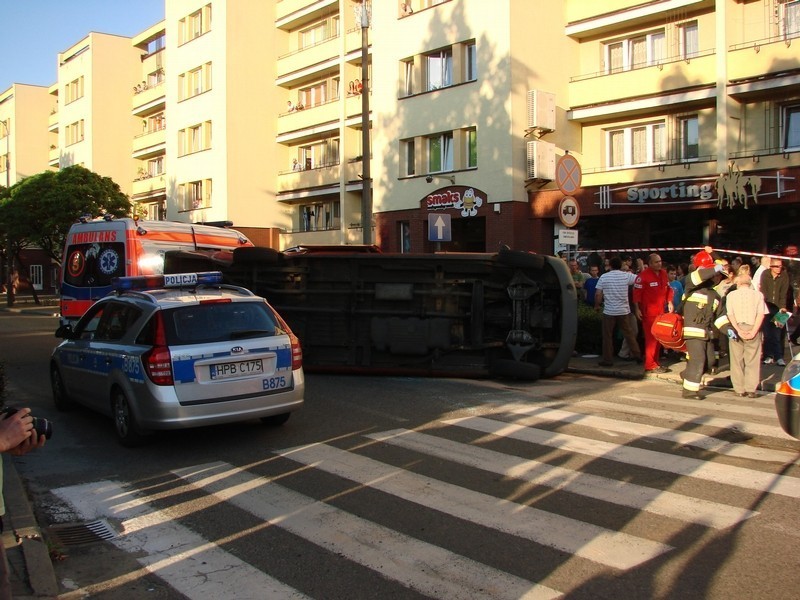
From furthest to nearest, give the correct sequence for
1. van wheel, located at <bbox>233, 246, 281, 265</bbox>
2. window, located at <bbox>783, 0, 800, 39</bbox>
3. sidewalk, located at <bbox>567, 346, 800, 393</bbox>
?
1. window, located at <bbox>783, 0, 800, 39</bbox>
2. van wheel, located at <bbox>233, 246, 281, 265</bbox>
3. sidewalk, located at <bbox>567, 346, 800, 393</bbox>

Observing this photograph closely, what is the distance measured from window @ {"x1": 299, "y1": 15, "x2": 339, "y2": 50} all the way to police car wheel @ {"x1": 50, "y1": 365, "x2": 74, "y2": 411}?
26796 mm

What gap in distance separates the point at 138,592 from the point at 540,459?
3.70 meters

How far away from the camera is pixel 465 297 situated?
1111 cm

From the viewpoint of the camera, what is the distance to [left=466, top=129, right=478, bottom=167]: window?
24781 mm

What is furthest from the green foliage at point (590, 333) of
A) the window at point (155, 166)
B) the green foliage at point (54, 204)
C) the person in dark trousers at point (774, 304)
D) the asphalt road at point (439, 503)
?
the window at point (155, 166)

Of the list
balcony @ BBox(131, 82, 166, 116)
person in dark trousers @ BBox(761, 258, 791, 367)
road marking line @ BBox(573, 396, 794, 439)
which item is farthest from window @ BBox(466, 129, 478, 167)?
balcony @ BBox(131, 82, 166, 116)

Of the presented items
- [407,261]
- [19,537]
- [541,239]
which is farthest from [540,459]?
[541,239]

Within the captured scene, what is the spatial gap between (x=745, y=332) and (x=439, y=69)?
60.9 ft

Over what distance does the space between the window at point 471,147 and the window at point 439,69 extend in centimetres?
189

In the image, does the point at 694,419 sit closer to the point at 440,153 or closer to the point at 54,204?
the point at 440,153

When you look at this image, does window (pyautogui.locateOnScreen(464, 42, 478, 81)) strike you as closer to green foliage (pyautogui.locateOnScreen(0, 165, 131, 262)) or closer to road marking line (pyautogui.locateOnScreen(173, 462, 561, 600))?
green foliage (pyautogui.locateOnScreen(0, 165, 131, 262))

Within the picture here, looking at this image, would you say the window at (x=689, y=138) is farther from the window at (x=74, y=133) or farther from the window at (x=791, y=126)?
the window at (x=74, y=133)

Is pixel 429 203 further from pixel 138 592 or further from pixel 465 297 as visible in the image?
pixel 138 592

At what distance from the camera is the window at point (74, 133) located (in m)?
49.8
